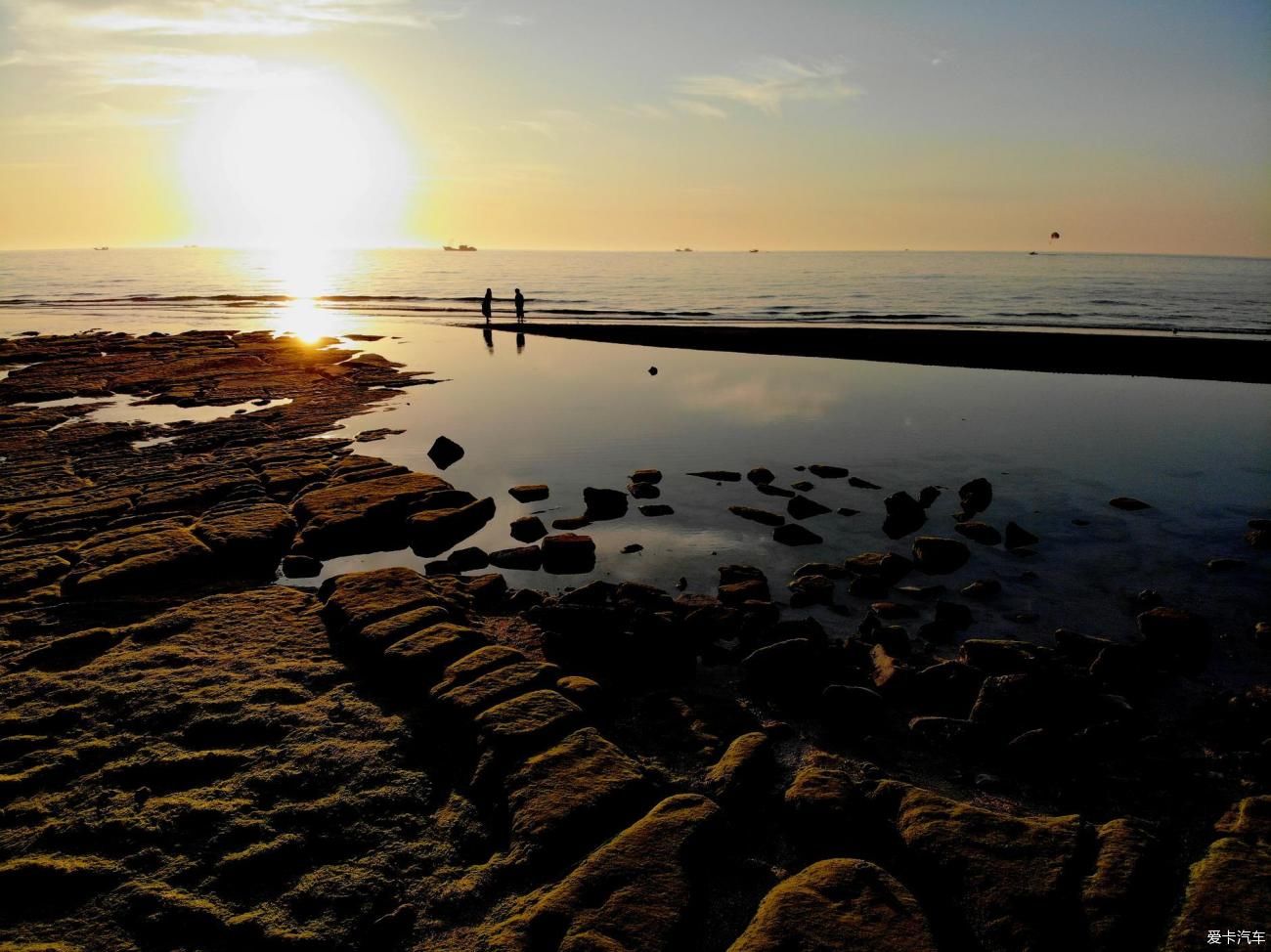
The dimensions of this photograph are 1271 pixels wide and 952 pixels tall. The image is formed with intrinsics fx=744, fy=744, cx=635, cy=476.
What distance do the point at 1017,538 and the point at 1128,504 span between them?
9.35ft

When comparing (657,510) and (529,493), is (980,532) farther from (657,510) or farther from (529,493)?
(529,493)

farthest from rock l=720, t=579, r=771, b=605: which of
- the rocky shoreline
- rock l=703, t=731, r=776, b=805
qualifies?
rock l=703, t=731, r=776, b=805

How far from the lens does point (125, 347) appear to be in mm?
29297

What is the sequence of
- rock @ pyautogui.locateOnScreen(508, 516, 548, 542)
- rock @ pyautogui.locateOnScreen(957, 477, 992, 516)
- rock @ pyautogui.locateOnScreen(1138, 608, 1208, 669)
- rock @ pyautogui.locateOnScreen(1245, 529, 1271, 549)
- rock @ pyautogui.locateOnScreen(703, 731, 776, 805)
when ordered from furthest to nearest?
rock @ pyautogui.locateOnScreen(957, 477, 992, 516) → rock @ pyautogui.locateOnScreen(508, 516, 548, 542) → rock @ pyautogui.locateOnScreen(1245, 529, 1271, 549) → rock @ pyautogui.locateOnScreen(1138, 608, 1208, 669) → rock @ pyautogui.locateOnScreen(703, 731, 776, 805)

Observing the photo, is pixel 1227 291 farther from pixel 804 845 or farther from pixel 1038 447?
pixel 804 845

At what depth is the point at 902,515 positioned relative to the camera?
10445 millimetres

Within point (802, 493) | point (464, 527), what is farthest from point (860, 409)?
point (464, 527)

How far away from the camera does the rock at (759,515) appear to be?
10430mm

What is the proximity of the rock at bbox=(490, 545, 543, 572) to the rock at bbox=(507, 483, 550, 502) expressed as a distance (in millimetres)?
2204

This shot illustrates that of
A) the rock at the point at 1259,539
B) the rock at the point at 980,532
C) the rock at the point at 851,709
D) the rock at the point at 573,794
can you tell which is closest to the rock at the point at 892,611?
the rock at the point at 851,709

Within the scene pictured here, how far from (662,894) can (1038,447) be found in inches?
541

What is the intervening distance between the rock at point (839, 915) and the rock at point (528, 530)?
6.50 meters

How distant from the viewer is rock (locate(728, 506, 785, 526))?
10.4 meters

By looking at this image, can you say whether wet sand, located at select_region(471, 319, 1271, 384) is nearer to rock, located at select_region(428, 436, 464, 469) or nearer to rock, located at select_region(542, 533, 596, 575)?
→ rock, located at select_region(428, 436, 464, 469)
